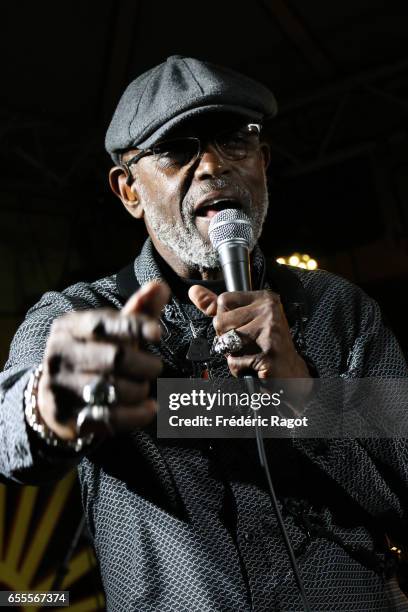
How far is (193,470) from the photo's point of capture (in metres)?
1.22

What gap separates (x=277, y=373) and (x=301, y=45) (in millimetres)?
3844

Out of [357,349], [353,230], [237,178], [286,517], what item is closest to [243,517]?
[286,517]

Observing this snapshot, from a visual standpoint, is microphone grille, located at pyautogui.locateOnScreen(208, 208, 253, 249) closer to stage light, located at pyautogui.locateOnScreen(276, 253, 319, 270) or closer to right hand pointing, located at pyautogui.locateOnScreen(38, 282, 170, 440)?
right hand pointing, located at pyautogui.locateOnScreen(38, 282, 170, 440)

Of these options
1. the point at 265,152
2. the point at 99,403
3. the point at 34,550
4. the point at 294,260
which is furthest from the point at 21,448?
the point at 294,260

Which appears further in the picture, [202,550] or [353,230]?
[353,230]

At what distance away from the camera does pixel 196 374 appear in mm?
1280

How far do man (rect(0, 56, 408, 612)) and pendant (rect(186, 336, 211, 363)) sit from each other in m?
0.02

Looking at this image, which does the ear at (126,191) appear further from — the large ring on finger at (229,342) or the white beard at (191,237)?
the large ring on finger at (229,342)

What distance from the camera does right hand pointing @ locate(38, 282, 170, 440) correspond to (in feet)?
2.34

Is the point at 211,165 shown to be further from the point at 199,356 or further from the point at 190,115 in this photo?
the point at 199,356

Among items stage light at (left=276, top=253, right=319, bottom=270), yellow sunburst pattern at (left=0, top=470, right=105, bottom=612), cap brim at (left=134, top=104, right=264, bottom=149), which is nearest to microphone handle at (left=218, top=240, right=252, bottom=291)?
cap brim at (left=134, top=104, right=264, bottom=149)

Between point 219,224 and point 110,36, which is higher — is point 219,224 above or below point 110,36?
below

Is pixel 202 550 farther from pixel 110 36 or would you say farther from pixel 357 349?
pixel 110 36

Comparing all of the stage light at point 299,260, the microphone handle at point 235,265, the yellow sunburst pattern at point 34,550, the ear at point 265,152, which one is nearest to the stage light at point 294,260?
the stage light at point 299,260
